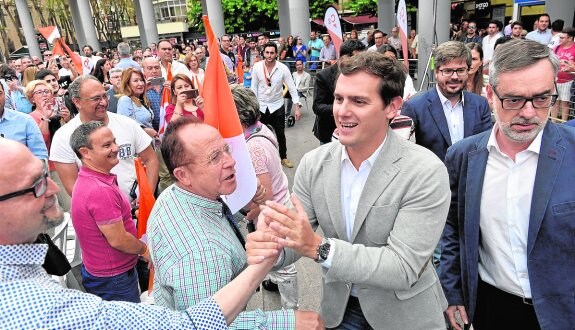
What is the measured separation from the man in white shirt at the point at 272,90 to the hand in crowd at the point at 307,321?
5.05m

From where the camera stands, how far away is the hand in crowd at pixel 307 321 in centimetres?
159

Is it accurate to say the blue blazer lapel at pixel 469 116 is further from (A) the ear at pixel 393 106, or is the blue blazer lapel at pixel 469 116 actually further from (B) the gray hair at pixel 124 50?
(B) the gray hair at pixel 124 50

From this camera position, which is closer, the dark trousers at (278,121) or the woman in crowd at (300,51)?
the dark trousers at (278,121)

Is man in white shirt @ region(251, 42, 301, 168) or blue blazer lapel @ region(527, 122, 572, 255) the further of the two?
man in white shirt @ region(251, 42, 301, 168)

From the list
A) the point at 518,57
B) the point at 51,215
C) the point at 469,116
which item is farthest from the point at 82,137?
the point at 469,116

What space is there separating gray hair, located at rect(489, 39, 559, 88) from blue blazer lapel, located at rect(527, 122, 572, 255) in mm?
302

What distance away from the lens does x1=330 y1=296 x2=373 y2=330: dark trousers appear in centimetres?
178

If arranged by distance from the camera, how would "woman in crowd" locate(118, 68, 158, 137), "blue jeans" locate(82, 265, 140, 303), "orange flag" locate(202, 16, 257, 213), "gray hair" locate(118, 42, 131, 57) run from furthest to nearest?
"gray hair" locate(118, 42, 131, 57) < "woman in crowd" locate(118, 68, 158, 137) < "blue jeans" locate(82, 265, 140, 303) < "orange flag" locate(202, 16, 257, 213)

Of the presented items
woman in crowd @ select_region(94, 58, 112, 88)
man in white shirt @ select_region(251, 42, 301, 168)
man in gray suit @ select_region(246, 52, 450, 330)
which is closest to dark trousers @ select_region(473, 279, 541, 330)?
man in gray suit @ select_region(246, 52, 450, 330)

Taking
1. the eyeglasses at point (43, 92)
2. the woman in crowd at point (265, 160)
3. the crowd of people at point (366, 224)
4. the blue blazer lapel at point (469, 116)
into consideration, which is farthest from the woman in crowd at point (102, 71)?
the blue blazer lapel at point (469, 116)

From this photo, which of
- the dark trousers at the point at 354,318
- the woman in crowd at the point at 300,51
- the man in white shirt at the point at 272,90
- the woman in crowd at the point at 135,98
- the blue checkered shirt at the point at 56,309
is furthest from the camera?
the woman in crowd at the point at 300,51

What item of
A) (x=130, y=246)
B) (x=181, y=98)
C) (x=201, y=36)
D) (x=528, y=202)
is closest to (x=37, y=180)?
(x=130, y=246)

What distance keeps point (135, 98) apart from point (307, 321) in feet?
13.9

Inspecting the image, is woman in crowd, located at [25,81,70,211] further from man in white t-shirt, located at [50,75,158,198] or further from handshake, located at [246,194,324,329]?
handshake, located at [246,194,324,329]
